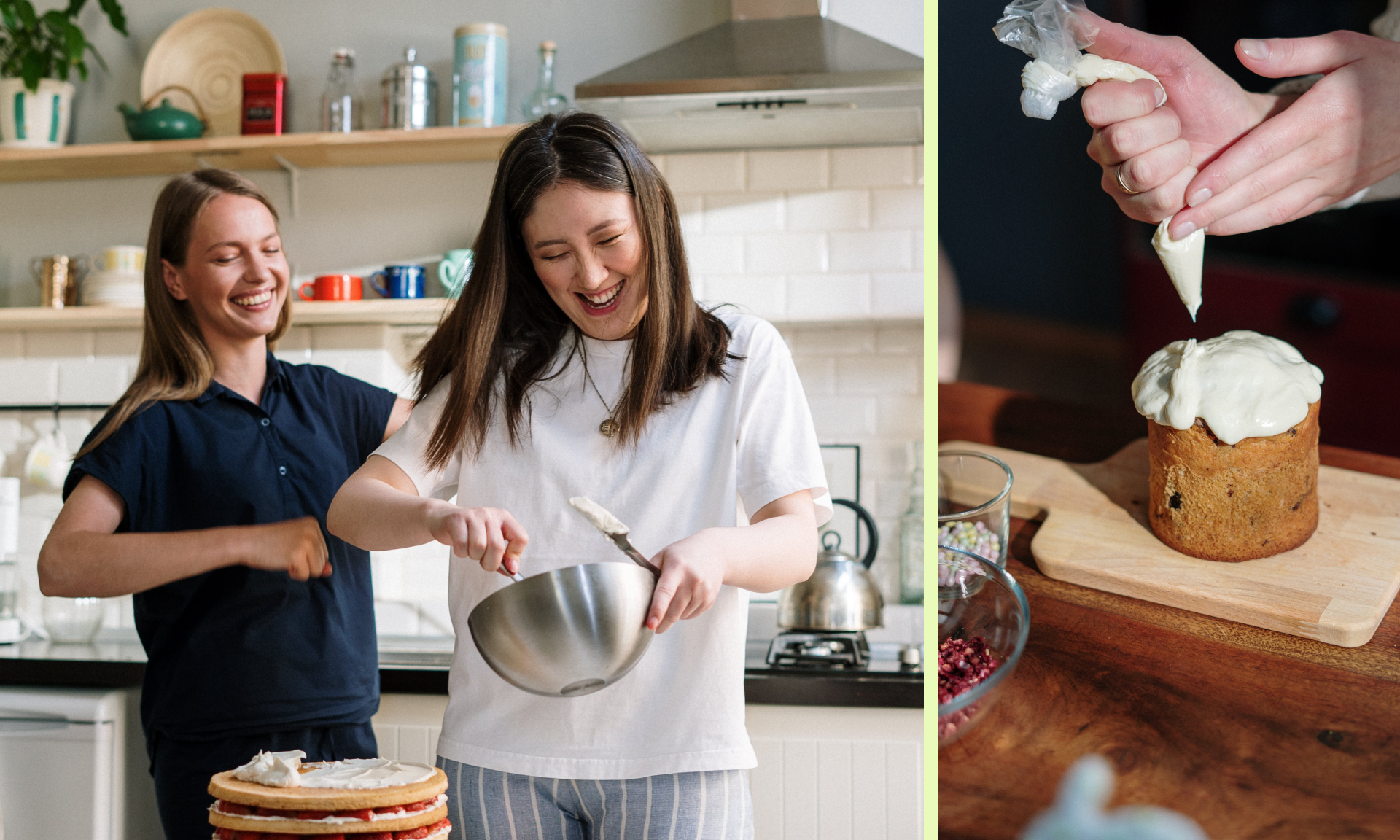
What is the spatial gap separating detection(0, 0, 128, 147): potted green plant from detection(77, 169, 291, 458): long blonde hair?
139 cm

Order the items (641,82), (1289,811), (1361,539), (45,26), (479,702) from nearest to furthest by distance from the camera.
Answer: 1. (1289,811)
2. (1361,539)
3. (479,702)
4. (641,82)
5. (45,26)

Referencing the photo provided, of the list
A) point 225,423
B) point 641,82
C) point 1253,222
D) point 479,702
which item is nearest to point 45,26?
point 641,82

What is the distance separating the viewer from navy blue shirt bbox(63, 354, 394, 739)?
4.42 ft

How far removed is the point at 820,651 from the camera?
208cm

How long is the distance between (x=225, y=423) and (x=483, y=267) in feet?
1.84

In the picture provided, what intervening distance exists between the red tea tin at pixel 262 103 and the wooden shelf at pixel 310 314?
45cm

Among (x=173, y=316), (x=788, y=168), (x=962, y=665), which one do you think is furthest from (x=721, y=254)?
(x=962, y=665)

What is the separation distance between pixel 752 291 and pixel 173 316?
1.39m

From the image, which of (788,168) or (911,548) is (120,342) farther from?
(911,548)

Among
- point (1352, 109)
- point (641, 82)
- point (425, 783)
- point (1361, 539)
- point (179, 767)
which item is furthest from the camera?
point (641, 82)

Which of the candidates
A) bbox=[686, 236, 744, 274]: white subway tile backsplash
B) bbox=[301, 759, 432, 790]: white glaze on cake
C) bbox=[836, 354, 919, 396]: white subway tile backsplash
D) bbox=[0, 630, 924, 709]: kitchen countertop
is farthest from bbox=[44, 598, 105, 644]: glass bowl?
bbox=[836, 354, 919, 396]: white subway tile backsplash

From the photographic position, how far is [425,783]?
90 cm

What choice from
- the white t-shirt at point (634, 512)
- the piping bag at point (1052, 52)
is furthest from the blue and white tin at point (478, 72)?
the piping bag at point (1052, 52)

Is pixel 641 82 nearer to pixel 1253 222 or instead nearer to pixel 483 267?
pixel 483 267
